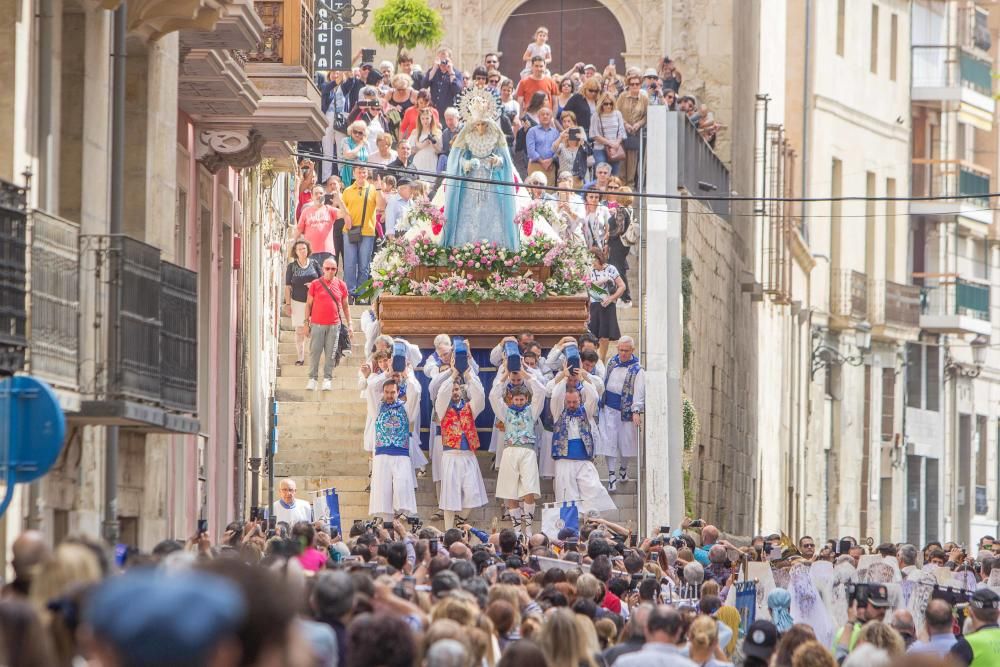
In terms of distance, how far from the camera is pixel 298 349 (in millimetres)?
30672

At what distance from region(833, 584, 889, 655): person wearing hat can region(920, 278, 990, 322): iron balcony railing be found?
138 feet

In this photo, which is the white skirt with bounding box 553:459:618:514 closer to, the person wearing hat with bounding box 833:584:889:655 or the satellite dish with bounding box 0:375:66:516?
the person wearing hat with bounding box 833:584:889:655

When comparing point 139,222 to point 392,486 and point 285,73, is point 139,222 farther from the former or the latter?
point 392,486

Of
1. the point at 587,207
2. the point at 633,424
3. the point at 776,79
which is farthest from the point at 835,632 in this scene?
the point at 776,79

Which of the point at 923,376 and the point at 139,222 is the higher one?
the point at 139,222

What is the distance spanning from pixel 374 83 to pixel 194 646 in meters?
30.1

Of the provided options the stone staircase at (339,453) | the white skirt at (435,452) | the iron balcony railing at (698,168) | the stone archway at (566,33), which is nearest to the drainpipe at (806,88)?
the stone archway at (566,33)

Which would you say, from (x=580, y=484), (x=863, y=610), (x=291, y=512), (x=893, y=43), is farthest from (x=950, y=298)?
(x=863, y=610)

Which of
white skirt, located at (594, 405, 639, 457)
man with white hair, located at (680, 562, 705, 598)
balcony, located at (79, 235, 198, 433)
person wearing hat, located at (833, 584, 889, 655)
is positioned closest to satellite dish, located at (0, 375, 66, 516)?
balcony, located at (79, 235, 198, 433)

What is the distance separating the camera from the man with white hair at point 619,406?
27.9m

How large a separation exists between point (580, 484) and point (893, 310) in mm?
Answer: 27092

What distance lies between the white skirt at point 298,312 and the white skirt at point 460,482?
4446mm

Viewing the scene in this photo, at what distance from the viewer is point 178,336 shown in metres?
15.3

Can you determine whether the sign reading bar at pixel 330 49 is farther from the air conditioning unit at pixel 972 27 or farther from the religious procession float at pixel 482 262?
the air conditioning unit at pixel 972 27
